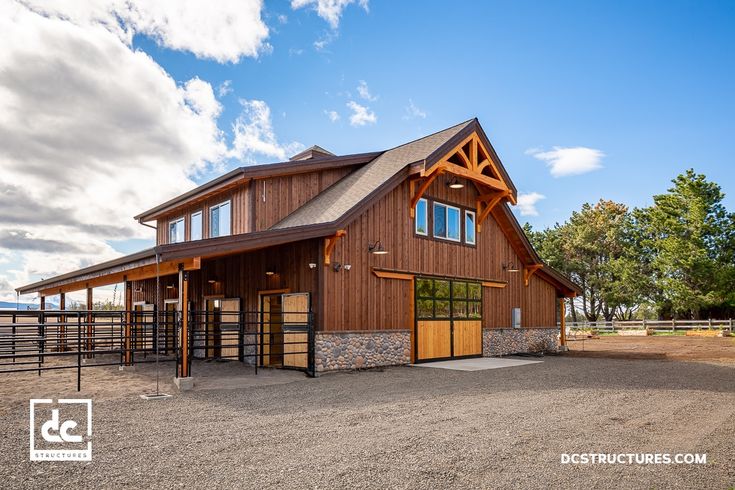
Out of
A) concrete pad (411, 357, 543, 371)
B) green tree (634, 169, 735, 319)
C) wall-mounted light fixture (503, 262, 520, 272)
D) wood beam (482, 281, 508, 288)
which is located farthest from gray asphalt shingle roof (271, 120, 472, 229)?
green tree (634, 169, 735, 319)

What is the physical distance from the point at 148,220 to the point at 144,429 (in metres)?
14.4

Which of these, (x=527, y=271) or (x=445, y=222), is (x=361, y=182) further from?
(x=527, y=271)

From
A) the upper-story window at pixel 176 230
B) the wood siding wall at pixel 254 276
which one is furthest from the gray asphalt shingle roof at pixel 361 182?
the upper-story window at pixel 176 230

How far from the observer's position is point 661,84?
1850cm

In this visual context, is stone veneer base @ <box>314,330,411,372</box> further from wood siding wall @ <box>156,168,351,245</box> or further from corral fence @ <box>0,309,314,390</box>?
wood siding wall @ <box>156,168,351,245</box>

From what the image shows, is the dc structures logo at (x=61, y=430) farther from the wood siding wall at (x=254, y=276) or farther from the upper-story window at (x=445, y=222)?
the upper-story window at (x=445, y=222)

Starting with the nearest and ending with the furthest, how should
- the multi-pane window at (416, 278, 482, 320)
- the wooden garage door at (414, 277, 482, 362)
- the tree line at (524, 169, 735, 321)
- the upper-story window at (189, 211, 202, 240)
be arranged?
the wooden garage door at (414, 277, 482, 362)
the multi-pane window at (416, 278, 482, 320)
the upper-story window at (189, 211, 202, 240)
the tree line at (524, 169, 735, 321)

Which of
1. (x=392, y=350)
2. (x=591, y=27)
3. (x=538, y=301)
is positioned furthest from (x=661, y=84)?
(x=392, y=350)

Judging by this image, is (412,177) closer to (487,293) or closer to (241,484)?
(487,293)

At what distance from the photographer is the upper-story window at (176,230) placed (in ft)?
56.7

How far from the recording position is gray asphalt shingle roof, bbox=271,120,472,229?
497 inches

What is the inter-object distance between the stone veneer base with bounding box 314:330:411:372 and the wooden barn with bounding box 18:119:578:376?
0.03 m

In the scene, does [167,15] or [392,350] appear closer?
[167,15]

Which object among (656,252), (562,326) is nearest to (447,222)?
(562,326)
